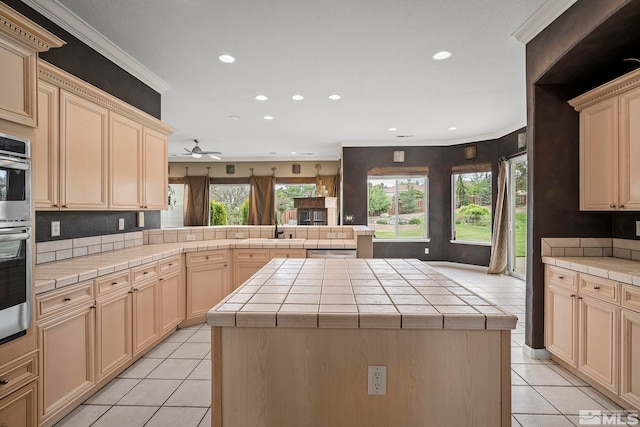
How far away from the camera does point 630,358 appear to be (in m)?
2.03

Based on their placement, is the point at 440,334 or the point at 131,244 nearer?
the point at 440,334

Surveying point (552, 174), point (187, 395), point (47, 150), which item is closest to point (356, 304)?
point (187, 395)

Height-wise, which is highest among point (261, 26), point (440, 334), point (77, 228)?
point (261, 26)

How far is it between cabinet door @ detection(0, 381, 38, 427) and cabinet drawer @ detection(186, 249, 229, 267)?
198 centimetres

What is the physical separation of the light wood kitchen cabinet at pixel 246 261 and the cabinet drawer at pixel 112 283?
1.54 m

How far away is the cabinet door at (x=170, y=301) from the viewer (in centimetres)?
317

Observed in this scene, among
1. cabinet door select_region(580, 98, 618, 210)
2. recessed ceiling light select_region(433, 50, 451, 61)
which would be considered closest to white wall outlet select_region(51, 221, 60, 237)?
recessed ceiling light select_region(433, 50, 451, 61)

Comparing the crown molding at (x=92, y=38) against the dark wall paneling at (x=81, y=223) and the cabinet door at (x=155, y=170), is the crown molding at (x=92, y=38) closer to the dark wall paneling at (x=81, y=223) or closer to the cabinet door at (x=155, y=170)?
the cabinet door at (x=155, y=170)

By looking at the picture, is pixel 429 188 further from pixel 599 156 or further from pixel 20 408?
pixel 20 408

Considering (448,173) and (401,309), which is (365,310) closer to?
(401,309)

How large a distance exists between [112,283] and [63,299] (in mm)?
439

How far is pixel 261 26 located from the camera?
269cm

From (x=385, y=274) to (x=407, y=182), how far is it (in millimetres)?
5812

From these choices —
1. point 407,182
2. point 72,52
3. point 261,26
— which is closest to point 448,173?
point 407,182
